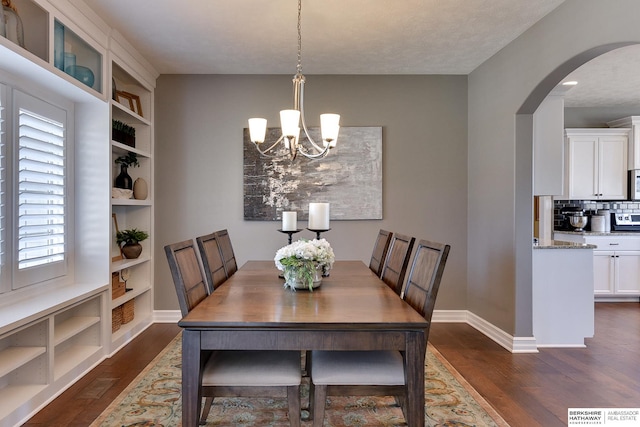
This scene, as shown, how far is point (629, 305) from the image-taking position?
4.61 meters

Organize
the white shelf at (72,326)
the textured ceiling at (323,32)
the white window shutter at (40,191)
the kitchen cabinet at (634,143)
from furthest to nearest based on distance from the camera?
the kitchen cabinet at (634,143) → the textured ceiling at (323,32) → the white shelf at (72,326) → the white window shutter at (40,191)

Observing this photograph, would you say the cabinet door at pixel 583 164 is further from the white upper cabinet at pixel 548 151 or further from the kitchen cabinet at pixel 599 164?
the white upper cabinet at pixel 548 151

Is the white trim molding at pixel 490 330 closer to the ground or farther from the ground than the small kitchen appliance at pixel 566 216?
closer to the ground

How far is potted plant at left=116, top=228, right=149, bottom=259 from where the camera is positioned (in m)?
3.53

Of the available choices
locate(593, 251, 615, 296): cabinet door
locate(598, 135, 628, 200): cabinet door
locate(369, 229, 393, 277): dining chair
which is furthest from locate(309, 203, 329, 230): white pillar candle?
locate(598, 135, 628, 200): cabinet door

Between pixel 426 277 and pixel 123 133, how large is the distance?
3.00 meters

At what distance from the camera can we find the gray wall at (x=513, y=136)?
232cm

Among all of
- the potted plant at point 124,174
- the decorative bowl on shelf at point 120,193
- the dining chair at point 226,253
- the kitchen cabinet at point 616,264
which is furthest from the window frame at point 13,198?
the kitchen cabinet at point 616,264

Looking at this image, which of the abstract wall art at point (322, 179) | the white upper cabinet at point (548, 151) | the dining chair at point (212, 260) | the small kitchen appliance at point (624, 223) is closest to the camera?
the dining chair at point (212, 260)

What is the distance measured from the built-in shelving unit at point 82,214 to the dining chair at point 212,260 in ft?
3.26

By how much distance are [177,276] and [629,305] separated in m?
5.41

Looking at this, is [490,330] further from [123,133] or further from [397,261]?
[123,133]

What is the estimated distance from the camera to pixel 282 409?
2.21 metres

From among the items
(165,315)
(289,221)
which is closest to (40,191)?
(289,221)
